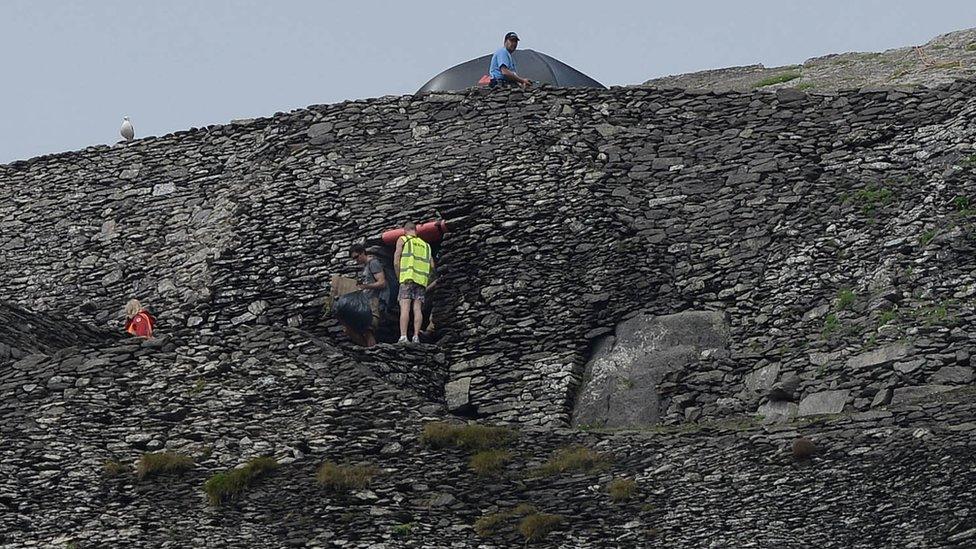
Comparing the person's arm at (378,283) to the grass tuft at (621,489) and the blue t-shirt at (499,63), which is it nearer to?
the blue t-shirt at (499,63)

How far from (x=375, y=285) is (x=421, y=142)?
15.6 feet

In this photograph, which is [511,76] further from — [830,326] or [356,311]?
[830,326]

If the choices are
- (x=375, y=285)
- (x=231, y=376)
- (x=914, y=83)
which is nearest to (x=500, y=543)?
(x=231, y=376)

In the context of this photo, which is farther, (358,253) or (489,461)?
(358,253)

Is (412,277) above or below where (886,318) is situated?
above

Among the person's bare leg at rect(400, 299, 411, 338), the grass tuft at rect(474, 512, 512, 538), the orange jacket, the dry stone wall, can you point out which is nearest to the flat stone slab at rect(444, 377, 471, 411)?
the dry stone wall

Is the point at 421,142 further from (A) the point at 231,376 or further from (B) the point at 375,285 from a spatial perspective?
(A) the point at 231,376

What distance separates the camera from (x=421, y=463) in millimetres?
29422

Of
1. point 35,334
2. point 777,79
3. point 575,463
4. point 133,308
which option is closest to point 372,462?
point 575,463

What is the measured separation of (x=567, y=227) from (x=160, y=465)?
1044 cm

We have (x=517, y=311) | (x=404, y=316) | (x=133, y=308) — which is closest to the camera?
(x=404, y=316)

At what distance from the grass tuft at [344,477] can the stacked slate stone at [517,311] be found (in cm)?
27

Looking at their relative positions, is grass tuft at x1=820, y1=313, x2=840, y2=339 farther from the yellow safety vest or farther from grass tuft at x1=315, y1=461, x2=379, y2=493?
grass tuft at x1=315, y1=461, x2=379, y2=493

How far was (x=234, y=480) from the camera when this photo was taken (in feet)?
95.2
